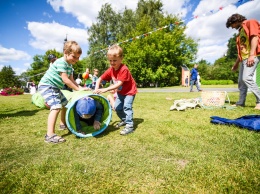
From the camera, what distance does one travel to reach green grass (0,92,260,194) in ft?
5.62

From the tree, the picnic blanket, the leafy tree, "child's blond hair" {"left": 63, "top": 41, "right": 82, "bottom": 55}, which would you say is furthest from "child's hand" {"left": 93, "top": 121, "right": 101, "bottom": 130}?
the leafy tree

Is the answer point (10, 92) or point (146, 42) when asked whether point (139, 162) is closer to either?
point (10, 92)

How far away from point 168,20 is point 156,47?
5.31 metres

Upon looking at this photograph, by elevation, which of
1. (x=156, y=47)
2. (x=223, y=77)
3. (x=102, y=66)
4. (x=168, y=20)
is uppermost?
(x=168, y=20)

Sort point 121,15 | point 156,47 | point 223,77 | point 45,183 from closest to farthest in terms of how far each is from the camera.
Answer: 1. point 45,183
2. point 156,47
3. point 121,15
4. point 223,77

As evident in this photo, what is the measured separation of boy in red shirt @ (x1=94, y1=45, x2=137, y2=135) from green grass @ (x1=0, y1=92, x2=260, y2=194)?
0.34m

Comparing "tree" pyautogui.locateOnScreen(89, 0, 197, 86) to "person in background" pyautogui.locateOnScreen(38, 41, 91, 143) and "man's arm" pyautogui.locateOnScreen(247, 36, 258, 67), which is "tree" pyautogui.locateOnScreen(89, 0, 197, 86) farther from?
"person in background" pyautogui.locateOnScreen(38, 41, 91, 143)

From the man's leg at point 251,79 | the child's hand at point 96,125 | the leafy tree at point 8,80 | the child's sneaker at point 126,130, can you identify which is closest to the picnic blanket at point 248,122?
the child's sneaker at point 126,130

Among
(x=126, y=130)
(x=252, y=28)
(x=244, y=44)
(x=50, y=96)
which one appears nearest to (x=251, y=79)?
(x=244, y=44)

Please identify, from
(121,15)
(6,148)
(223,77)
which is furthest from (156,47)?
(6,148)

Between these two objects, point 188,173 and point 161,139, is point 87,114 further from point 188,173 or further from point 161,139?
point 188,173

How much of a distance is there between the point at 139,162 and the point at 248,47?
15.0 feet

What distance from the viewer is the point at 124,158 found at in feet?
7.57

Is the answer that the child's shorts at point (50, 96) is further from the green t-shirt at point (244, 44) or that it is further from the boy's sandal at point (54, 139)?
the green t-shirt at point (244, 44)
